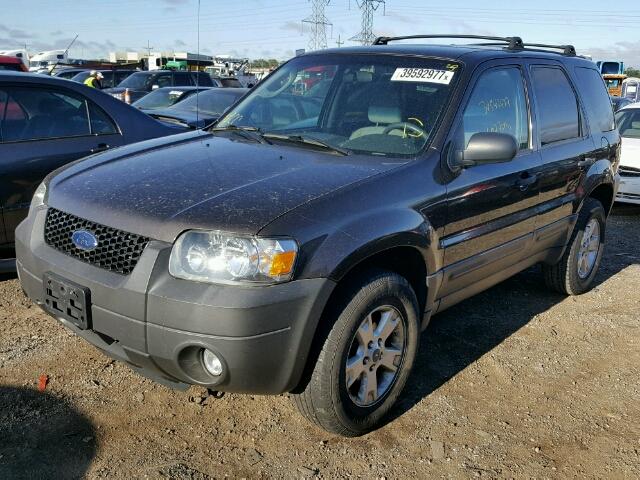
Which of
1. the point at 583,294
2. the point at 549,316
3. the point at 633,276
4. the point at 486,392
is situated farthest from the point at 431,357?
the point at 633,276

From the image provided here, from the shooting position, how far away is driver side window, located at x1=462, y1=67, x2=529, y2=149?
3609 millimetres

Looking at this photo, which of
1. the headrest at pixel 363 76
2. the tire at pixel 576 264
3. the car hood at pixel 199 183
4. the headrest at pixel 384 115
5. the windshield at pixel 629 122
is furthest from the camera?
the windshield at pixel 629 122

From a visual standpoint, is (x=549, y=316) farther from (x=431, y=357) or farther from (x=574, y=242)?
(x=431, y=357)

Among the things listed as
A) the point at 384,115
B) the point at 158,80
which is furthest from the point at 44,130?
the point at 158,80

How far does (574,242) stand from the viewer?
4945 mm

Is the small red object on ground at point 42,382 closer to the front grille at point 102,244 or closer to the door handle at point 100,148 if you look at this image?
the front grille at point 102,244

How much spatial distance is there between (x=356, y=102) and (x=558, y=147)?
152 centimetres

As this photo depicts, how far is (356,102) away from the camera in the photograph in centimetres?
380

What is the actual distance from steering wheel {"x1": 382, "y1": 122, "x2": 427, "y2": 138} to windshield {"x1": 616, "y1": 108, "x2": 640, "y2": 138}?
7004 mm

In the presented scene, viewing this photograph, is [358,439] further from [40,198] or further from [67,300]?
[40,198]

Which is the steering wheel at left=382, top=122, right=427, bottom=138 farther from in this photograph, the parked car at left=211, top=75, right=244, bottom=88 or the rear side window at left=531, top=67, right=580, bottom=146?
the parked car at left=211, top=75, right=244, bottom=88

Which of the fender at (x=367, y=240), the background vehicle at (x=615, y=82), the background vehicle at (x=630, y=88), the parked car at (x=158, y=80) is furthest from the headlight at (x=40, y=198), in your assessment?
the background vehicle at (x=615, y=82)

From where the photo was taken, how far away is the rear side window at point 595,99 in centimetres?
486

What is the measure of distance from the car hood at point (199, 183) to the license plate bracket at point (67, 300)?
304 millimetres
